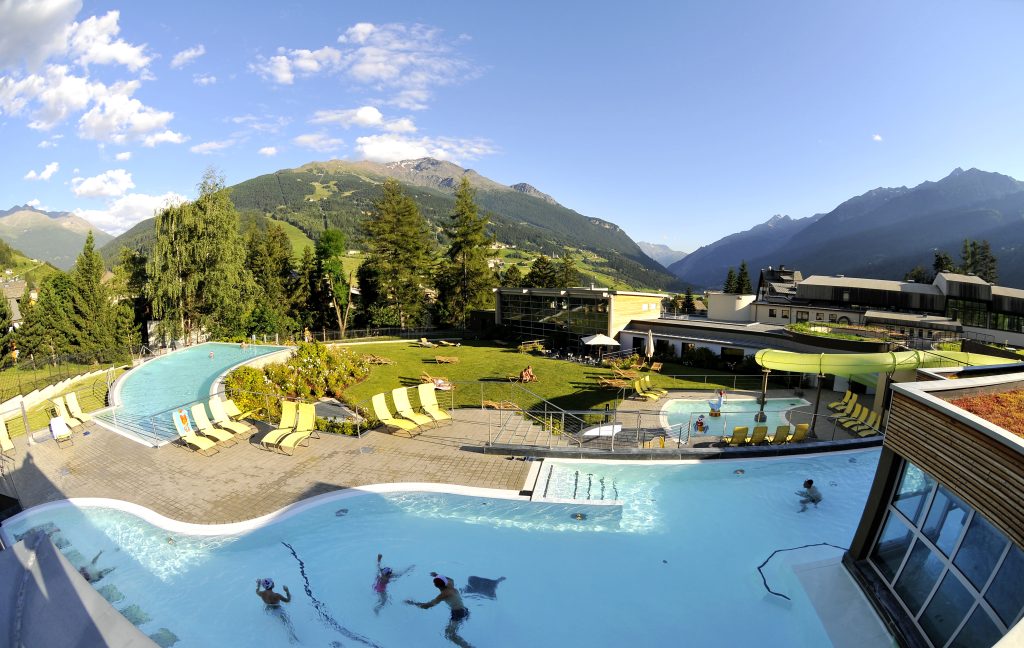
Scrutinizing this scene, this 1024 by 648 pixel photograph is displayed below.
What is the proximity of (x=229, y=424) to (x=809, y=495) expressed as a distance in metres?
15.5

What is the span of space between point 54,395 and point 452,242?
27051mm

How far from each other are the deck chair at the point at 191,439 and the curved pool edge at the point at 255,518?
227 centimetres

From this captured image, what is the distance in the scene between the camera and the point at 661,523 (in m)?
9.58

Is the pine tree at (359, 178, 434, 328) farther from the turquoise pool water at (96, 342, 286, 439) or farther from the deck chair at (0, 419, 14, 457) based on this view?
the deck chair at (0, 419, 14, 457)

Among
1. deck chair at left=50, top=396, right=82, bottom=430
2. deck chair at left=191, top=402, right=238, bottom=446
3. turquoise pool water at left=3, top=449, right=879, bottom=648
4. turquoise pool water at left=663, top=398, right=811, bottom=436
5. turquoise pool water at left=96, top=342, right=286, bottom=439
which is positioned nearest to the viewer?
turquoise pool water at left=3, top=449, right=879, bottom=648

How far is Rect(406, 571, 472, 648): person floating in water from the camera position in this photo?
7.04 meters

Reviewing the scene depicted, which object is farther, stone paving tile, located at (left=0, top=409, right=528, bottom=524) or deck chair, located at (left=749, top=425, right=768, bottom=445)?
deck chair, located at (left=749, top=425, right=768, bottom=445)

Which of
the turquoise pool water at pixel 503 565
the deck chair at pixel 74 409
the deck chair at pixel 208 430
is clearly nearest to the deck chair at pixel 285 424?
the deck chair at pixel 208 430

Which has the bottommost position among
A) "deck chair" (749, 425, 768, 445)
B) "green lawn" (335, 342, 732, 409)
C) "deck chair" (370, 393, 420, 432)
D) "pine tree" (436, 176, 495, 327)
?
"green lawn" (335, 342, 732, 409)

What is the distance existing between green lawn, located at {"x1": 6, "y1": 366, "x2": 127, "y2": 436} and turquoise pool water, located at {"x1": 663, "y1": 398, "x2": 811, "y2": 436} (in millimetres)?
21639

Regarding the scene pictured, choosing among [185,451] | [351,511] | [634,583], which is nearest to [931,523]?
[634,583]

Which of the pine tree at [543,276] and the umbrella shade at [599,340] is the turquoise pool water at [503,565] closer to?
the umbrella shade at [599,340]

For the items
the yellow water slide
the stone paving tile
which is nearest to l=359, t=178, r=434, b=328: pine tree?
the stone paving tile

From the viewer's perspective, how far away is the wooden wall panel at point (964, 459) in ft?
15.0
